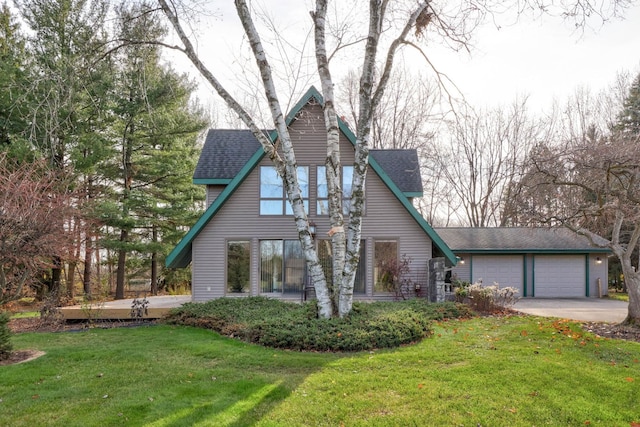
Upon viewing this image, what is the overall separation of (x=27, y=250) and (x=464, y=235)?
16801 mm

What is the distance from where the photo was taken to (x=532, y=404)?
4.28m

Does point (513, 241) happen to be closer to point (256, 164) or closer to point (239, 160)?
point (256, 164)

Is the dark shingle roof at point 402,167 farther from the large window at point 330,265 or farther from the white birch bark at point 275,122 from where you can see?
the white birch bark at point 275,122

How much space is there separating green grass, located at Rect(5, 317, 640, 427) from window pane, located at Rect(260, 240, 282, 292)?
Answer: 15.2 feet

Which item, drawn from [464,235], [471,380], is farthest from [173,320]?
[464,235]

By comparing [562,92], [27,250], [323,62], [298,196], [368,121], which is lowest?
[27,250]

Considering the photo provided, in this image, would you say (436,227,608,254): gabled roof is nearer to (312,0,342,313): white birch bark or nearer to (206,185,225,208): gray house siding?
(206,185,225,208): gray house siding

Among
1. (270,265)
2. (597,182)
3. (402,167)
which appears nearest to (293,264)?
(270,265)

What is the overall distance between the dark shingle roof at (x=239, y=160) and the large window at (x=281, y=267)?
2.79m

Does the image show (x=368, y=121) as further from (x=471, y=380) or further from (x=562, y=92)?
(x=562, y=92)

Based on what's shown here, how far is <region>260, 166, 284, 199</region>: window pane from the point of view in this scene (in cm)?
1222

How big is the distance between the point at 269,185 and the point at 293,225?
142cm

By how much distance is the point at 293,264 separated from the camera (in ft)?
39.7

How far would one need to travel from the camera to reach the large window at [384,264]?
12.1 meters
